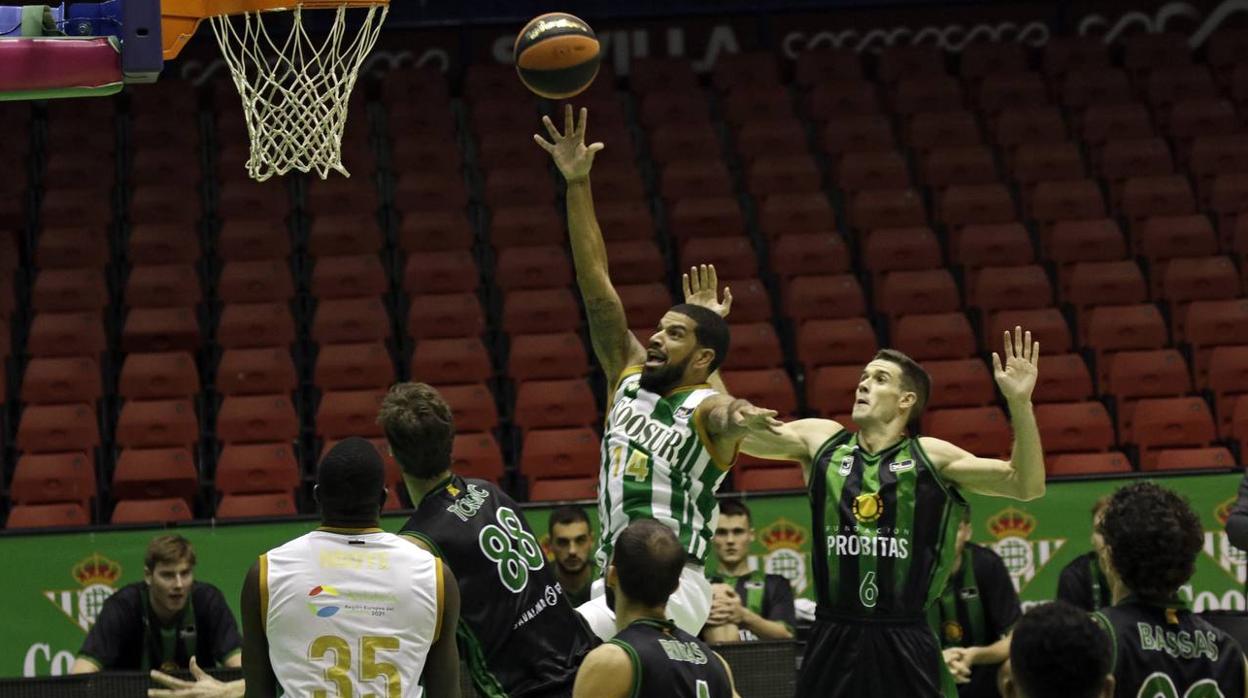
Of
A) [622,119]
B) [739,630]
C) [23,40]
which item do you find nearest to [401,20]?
[622,119]

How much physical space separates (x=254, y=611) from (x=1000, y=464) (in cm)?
255

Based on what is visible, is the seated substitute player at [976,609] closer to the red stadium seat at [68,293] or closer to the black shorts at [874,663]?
the black shorts at [874,663]

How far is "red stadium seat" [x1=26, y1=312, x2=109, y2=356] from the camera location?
38.9 feet

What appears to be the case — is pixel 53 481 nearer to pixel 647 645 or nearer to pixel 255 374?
pixel 255 374

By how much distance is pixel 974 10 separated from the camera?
1622cm

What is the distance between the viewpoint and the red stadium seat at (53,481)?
34.7ft

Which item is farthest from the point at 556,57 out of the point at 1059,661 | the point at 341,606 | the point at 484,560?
the point at 1059,661

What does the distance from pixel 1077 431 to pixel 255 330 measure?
567 centimetres

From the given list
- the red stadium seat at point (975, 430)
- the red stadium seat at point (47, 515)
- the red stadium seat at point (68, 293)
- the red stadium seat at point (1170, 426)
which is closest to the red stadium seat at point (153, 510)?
the red stadium seat at point (47, 515)

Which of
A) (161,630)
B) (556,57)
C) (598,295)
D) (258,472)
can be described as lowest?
(161,630)

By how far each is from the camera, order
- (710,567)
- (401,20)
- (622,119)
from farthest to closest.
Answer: (401,20)
(622,119)
(710,567)

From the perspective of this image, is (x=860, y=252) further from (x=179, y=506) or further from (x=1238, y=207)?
(x=179, y=506)

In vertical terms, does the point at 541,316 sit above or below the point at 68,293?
below

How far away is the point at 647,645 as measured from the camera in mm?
4391
